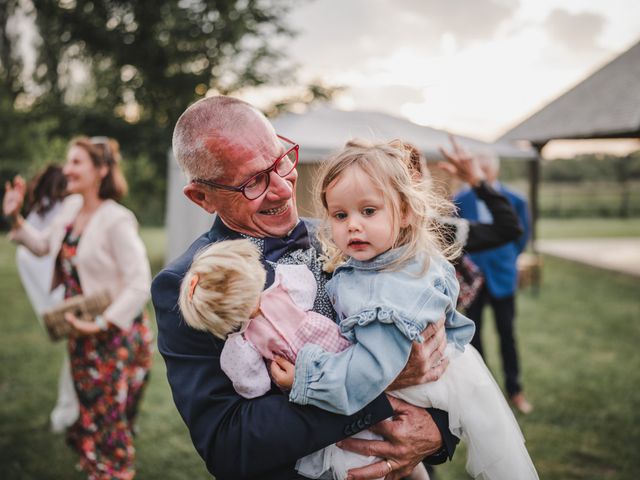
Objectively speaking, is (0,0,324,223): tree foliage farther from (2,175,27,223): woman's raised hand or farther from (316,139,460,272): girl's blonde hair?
(316,139,460,272): girl's blonde hair

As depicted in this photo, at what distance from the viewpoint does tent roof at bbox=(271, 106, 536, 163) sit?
790 cm

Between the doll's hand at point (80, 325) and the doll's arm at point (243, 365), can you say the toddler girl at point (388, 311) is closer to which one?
the doll's arm at point (243, 365)

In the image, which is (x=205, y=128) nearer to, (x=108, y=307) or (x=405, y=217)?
(x=405, y=217)

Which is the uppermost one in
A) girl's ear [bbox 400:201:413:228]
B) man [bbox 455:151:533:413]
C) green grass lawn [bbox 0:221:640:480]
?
girl's ear [bbox 400:201:413:228]

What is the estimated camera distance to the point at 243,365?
1.37 m

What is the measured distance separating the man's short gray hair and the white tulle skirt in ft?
2.82

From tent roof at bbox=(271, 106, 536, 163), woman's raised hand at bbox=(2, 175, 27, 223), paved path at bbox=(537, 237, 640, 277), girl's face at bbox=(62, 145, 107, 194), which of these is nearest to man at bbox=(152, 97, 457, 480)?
girl's face at bbox=(62, 145, 107, 194)

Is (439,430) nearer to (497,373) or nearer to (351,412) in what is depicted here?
(351,412)

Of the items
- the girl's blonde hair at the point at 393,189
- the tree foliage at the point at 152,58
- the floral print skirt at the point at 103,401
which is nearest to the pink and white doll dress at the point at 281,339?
the girl's blonde hair at the point at 393,189

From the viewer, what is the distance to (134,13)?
14.8 meters

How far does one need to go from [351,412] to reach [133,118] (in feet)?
51.2

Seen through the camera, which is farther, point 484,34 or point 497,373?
point 497,373

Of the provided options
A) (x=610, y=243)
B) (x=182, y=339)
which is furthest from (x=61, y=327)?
(x=610, y=243)

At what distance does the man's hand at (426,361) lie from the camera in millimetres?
1478
